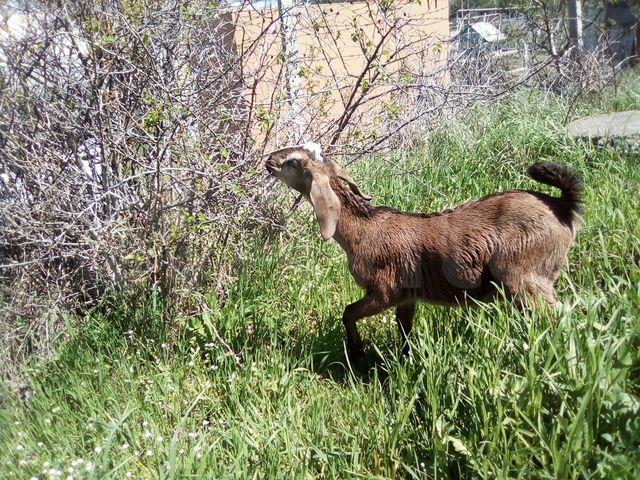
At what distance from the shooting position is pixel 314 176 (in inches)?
162

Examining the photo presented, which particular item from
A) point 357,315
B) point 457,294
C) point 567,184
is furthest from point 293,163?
point 567,184

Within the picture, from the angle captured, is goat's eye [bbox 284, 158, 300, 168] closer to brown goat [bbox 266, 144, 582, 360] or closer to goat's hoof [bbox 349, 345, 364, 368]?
brown goat [bbox 266, 144, 582, 360]

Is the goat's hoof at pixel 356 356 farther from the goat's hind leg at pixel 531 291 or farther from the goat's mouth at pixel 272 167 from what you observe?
the goat's mouth at pixel 272 167

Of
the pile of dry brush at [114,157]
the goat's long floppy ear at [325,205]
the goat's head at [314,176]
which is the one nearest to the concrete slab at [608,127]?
the pile of dry brush at [114,157]

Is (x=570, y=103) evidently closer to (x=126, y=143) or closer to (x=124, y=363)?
(x=126, y=143)

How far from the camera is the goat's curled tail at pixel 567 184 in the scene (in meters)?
3.74

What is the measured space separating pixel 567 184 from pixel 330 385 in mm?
1791

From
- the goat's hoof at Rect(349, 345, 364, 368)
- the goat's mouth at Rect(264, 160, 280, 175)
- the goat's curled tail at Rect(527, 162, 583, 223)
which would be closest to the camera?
the goat's curled tail at Rect(527, 162, 583, 223)

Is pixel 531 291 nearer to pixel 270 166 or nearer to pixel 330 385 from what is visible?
pixel 330 385

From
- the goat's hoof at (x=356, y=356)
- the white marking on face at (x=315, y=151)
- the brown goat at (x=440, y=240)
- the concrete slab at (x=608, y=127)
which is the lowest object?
the goat's hoof at (x=356, y=356)

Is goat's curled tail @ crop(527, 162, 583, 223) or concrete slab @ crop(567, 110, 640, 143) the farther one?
concrete slab @ crop(567, 110, 640, 143)

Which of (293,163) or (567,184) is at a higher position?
(293,163)

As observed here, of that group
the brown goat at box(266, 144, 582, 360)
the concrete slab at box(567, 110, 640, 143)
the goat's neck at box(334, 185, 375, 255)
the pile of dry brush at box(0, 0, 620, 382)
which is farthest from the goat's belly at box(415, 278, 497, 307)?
the concrete slab at box(567, 110, 640, 143)

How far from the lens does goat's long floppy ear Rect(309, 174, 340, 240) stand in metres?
3.99
